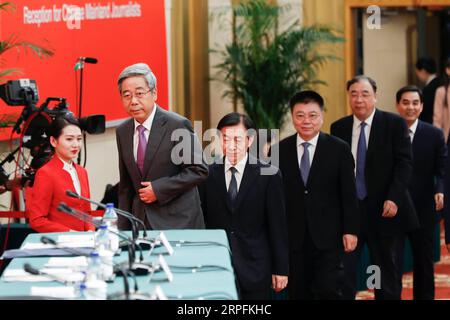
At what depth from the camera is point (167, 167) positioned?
6035 millimetres

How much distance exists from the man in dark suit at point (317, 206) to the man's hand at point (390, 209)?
0.54 meters

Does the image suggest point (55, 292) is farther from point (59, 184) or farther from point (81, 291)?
point (59, 184)

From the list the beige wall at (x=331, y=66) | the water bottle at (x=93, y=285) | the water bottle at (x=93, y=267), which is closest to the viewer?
the water bottle at (x=93, y=285)

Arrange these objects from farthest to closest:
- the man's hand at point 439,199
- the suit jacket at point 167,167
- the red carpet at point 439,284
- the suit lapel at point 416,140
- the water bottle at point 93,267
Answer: the red carpet at point 439,284 → the man's hand at point 439,199 → the suit lapel at point 416,140 → the suit jacket at point 167,167 → the water bottle at point 93,267

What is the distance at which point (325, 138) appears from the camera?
6.85 m

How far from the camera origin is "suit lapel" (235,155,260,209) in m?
6.15

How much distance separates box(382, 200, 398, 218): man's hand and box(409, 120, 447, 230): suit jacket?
2.08 feet

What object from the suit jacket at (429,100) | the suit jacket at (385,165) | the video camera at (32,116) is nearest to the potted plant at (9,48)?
the video camera at (32,116)

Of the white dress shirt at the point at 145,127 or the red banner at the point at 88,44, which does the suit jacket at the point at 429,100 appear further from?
the white dress shirt at the point at 145,127

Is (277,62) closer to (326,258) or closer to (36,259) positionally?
(326,258)

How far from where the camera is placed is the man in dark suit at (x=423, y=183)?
7.79 metres

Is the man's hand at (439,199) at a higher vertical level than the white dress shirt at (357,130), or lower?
lower
